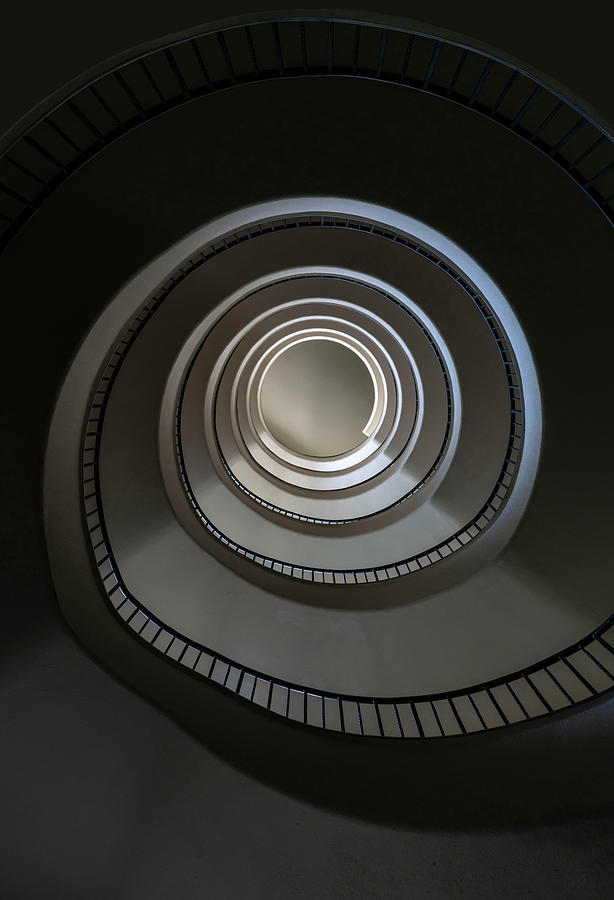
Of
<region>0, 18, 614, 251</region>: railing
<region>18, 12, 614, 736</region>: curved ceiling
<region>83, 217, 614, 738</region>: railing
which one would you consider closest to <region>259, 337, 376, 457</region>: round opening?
<region>18, 12, 614, 736</region>: curved ceiling

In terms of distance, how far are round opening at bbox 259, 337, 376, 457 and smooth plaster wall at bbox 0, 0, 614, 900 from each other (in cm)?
877

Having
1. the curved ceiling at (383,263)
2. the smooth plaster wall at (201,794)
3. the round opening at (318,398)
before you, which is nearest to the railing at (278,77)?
the curved ceiling at (383,263)

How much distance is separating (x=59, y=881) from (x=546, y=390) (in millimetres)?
7778

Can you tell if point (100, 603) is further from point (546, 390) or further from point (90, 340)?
point (546, 390)

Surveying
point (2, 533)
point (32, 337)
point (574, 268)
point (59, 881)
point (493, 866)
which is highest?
point (574, 268)

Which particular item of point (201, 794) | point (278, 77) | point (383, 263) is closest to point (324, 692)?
point (201, 794)

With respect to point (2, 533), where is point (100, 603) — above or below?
below

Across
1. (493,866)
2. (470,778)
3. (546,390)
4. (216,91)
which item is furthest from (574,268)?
(493,866)

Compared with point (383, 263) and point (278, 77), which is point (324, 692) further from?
point (383, 263)

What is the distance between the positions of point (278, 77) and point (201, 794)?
711cm

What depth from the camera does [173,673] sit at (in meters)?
5.19

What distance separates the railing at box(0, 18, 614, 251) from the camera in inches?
137

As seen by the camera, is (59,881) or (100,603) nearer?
(59,881)

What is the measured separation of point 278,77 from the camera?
157 inches
